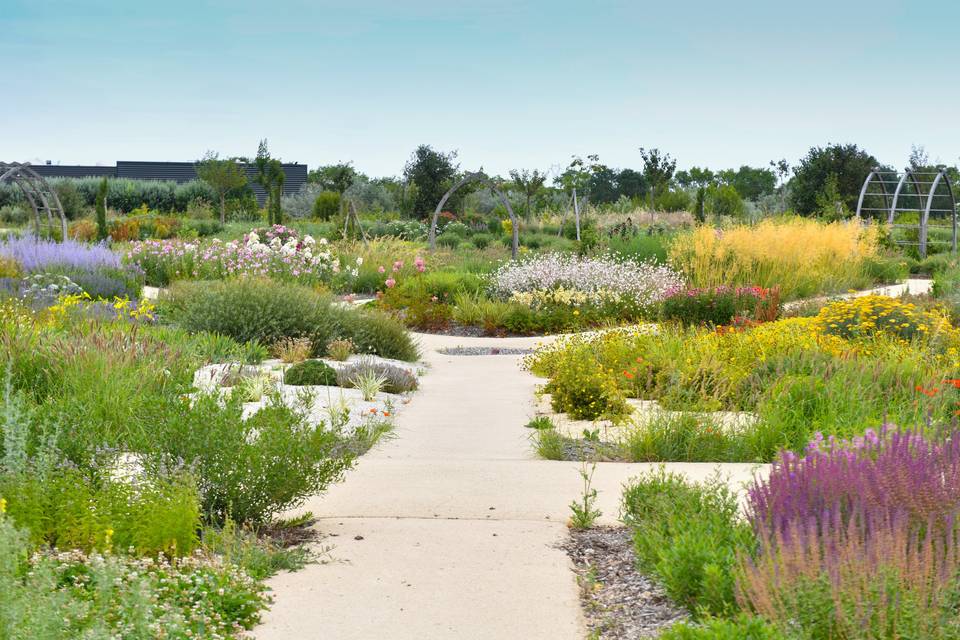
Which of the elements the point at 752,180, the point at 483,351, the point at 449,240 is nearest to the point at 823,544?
the point at 483,351

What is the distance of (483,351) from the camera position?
13422mm

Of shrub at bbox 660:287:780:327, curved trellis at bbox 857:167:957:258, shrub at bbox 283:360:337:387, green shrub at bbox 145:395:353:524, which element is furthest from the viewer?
curved trellis at bbox 857:167:957:258

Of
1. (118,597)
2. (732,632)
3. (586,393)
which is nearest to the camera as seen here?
(732,632)

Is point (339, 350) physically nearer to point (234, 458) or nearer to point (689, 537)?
point (234, 458)

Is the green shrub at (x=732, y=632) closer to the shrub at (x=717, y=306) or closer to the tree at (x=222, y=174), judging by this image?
the shrub at (x=717, y=306)

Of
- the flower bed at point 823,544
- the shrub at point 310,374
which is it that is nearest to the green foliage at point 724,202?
the shrub at point 310,374

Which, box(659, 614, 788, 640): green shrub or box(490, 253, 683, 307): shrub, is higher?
box(490, 253, 683, 307): shrub

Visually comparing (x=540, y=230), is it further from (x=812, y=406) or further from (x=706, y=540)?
(x=706, y=540)

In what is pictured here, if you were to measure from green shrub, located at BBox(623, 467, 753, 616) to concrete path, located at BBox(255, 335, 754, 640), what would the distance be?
0.34 m

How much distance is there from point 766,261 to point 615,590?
14430mm

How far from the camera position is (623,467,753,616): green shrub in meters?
3.71

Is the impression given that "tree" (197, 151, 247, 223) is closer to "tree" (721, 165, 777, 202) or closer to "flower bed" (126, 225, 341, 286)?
"flower bed" (126, 225, 341, 286)

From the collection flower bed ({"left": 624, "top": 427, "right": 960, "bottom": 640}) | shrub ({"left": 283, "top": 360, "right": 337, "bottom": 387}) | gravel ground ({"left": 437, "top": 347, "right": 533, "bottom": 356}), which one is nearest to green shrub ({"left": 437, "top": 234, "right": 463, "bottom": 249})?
gravel ground ({"left": 437, "top": 347, "right": 533, "bottom": 356})

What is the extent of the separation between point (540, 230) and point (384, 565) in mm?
29814
